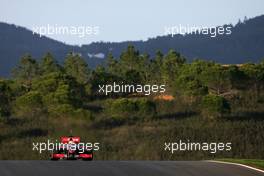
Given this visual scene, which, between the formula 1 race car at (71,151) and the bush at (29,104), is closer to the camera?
the formula 1 race car at (71,151)

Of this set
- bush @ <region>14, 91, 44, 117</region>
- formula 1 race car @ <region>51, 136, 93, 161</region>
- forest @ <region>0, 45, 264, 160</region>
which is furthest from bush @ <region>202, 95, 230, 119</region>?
formula 1 race car @ <region>51, 136, 93, 161</region>

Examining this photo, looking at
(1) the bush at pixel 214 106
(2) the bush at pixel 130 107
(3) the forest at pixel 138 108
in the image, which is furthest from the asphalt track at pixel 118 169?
(2) the bush at pixel 130 107

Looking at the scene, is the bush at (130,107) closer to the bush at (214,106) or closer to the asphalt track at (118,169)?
the bush at (214,106)

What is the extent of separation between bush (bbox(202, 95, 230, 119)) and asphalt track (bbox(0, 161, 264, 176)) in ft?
221

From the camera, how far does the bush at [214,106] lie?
97.8m

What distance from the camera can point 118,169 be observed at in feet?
90.6

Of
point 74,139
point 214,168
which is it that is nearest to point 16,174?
point 214,168

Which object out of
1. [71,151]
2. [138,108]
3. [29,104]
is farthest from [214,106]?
[71,151]

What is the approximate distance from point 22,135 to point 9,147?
231 inches

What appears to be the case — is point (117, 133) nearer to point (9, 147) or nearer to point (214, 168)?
point (9, 147)

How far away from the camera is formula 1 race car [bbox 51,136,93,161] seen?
3753cm

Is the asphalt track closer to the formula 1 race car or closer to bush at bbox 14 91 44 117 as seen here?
the formula 1 race car

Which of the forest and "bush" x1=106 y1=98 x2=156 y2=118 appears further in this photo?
"bush" x1=106 y1=98 x2=156 y2=118

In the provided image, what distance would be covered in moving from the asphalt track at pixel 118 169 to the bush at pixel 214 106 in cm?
6748
